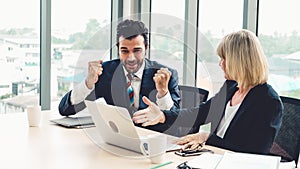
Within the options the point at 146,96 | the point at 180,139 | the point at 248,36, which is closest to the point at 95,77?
the point at 146,96

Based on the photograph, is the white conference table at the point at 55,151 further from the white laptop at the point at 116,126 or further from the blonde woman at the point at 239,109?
the blonde woman at the point at 239,109

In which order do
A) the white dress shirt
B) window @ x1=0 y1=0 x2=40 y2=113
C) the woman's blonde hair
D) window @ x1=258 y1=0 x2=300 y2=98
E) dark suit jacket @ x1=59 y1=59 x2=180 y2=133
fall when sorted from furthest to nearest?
window @ x1=0 y1=0 x2=40 y2=113
window @ x1=258 y1=0 x2=300 y2=98
dark suit jacket @ x1=59 y1=59 x2=180 y2=133
the white dress shirt
the woman's blonde hair

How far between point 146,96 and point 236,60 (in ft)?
1.93

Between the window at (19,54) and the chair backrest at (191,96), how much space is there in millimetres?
1493

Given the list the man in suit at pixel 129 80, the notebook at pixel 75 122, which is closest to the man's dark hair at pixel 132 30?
the man in suit at pixel 129 80

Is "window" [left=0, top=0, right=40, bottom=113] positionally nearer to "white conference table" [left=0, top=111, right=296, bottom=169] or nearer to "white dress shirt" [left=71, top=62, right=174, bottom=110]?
"white dress shirt" [left=71, top=62, right=174, bottom=110]

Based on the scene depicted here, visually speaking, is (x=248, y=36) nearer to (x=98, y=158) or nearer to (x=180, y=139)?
(x=180, y=139)

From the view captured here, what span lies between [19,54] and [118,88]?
4.73 ft

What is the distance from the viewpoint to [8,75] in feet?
11.5

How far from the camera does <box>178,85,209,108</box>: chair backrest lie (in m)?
2.42

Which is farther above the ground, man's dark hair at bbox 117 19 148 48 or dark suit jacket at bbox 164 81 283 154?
man's dark hair at bbox 117 19 148 48

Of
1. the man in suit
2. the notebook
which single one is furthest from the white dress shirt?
the notebook

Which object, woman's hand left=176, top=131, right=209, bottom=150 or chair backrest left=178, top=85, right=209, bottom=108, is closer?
woman's hand left=176, top=131, right=209, bottom=150

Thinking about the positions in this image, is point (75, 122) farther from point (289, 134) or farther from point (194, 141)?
point (289, 134)
